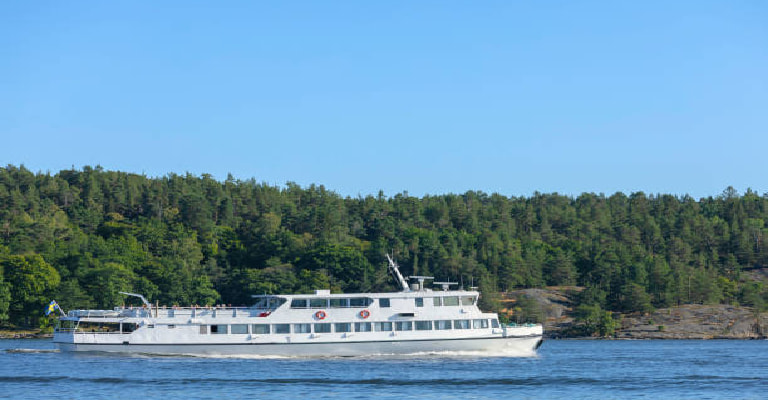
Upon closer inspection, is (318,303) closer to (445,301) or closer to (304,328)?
(304,328)

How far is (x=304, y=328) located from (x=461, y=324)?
35.0 feet

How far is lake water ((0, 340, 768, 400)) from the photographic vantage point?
45.4m

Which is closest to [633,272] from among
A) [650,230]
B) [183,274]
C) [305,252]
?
[650,230]

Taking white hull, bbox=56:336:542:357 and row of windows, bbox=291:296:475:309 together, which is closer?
white hull, bbox=56:336:542:357

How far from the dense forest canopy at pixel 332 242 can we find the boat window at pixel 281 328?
4960cm

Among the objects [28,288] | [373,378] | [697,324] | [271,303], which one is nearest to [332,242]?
[28,288]

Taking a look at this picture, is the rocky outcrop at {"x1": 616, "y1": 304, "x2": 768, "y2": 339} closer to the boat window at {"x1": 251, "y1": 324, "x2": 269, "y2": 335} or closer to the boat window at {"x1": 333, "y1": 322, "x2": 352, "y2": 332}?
the boat window at {"x1": 333, "y1": 322, "x2": 352, "y2": 332}

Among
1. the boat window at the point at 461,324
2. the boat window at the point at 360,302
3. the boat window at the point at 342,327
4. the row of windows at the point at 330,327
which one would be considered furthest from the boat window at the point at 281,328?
the boat window at the point at 461,324

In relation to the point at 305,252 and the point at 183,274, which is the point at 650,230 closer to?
the point at 305,252

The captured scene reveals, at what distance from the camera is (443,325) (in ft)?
202

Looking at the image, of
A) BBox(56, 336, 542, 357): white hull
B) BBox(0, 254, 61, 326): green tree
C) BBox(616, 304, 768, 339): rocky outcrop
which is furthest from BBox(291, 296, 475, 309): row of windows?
BBox(616, 304, 768, 339): rocky outcrop

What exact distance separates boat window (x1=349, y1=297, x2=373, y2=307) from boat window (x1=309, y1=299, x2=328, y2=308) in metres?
1.69

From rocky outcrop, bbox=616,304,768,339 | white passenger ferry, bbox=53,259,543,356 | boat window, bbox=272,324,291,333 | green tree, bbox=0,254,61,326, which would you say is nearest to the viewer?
white passenger ferry, bbox=53,259,543,356

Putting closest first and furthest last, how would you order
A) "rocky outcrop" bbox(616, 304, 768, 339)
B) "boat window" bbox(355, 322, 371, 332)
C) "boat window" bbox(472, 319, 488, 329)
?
"boat window" bbox(355, 322, 371, 332), "boat window" bbox(472, 319, 488, 329), "rocky outcrop" bbox(616, 304, 768, 339)
